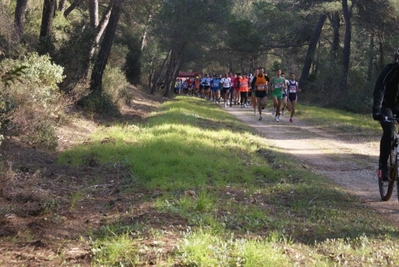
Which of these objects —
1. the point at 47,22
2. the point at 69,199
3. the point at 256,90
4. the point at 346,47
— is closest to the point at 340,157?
the point at 69,199

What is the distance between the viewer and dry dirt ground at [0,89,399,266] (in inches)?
171

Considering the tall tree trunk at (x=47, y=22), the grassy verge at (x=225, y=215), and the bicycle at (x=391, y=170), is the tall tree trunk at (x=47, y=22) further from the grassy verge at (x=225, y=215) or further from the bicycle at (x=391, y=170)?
the bicycle at (x=391, y=170)

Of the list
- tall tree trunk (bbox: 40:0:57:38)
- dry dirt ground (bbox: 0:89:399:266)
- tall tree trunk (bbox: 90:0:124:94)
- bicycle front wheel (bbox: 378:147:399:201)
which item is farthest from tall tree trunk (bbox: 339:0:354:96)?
bicycle front wheel (bbox: 378:147:399:201)

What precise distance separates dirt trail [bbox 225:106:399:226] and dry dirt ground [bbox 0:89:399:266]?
0.01 metres

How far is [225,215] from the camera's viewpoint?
548cm

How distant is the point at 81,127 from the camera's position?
44.9 feet

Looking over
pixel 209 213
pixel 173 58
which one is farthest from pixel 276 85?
pixel 173 58

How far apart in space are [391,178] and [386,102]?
0.99 m

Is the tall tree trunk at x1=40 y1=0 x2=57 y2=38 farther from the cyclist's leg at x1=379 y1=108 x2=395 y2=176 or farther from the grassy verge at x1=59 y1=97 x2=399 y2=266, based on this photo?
the cyclist's leg at x1=379 y1=108 x2=395 y2=176

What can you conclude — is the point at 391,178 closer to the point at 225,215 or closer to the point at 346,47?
the point at 225,215

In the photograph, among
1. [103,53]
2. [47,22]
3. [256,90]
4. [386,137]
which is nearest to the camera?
[386,137]

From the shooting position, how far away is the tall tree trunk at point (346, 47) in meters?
29.1

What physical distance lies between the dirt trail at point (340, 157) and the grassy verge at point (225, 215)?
40 cm

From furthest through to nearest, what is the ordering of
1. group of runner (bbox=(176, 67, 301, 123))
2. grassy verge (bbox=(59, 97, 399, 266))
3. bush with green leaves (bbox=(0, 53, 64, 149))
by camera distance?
group of runner (bbox=(176, 67, 301, 123))
bush with green leaves (bbox=(0, 53, 64, 149))
grassy verge (bbox=(59, 97, 399, 266))
